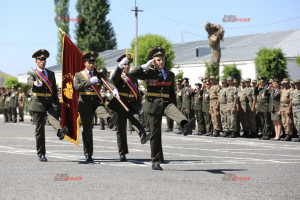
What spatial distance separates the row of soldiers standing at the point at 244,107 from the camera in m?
18.9

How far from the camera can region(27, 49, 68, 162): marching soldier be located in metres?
11.7

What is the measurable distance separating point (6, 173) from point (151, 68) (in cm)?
297

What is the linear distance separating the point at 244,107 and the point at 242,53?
37175mm

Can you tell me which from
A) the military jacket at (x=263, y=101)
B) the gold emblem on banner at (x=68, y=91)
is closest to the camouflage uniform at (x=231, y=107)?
the military jacket at (x=263, y=101)

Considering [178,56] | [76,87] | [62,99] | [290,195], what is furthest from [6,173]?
[178,56]

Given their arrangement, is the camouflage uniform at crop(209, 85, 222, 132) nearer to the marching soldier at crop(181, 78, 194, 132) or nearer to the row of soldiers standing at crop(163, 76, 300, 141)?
the row of soldiers standing at crop(163, 76, 300, 141)

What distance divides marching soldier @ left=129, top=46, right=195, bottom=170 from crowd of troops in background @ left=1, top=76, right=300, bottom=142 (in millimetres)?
7566

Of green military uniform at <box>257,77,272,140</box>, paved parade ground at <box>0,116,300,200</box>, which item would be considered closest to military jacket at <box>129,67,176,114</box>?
paved parade ground at <box>0,116,300,200</box>

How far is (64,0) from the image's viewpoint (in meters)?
88.6

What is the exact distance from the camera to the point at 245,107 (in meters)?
21.0

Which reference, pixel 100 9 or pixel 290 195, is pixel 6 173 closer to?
pixel 290 195

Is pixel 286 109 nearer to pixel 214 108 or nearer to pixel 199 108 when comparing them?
pixel 214 108

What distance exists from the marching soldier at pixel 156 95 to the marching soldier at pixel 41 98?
2.22 metres

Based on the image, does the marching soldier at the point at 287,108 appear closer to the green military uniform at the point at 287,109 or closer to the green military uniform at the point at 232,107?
the green military uniform at the point at 287,109
